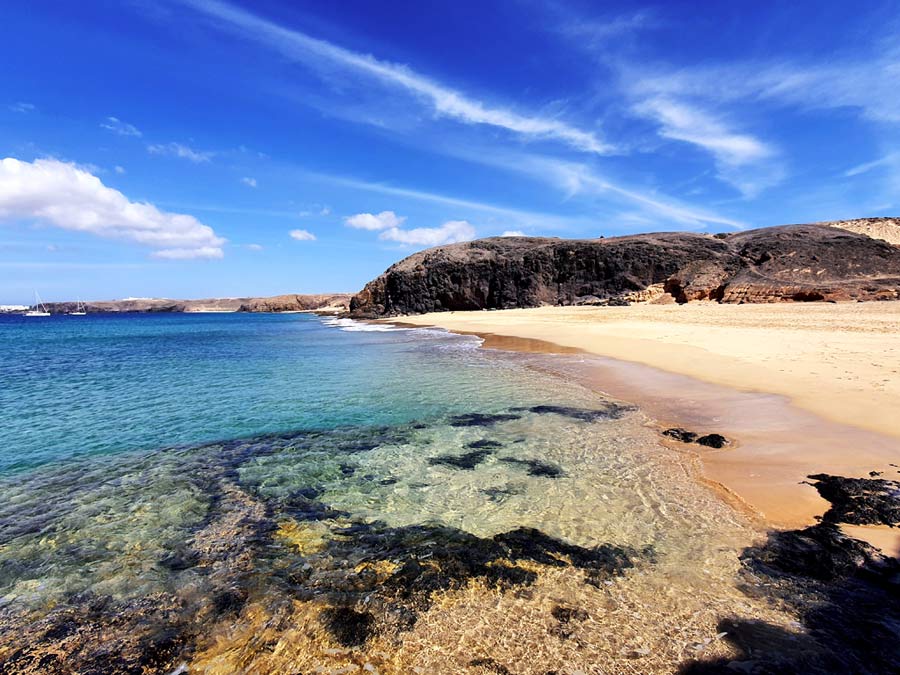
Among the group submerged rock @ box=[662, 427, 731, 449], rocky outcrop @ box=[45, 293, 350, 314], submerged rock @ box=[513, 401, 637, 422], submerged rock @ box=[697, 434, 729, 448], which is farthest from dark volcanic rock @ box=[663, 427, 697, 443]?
rocky outcrop @ box=[45, 293, 350, 314]

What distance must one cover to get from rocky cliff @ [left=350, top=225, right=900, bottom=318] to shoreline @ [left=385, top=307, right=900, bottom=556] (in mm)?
32598

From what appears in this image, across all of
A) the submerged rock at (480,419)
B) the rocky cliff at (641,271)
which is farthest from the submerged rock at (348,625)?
the rocky cliff at (641,271)

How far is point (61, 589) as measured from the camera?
413cm

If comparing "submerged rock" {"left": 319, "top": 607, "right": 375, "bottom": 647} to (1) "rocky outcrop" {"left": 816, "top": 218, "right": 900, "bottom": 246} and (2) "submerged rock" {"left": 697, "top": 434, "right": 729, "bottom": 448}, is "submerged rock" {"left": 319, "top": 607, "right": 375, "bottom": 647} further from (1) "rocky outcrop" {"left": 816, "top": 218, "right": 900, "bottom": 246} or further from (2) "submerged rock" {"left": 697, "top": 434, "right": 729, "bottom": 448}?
(1) "rocky outcrop" {"left": 816, "top": 218, "right": 900, "bottom": 246}

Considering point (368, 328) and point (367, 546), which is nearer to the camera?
point (367, 546)

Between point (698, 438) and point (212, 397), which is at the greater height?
point (698, 438)

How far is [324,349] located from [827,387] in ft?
76.4

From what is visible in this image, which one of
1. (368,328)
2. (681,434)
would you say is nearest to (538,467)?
(681,434)

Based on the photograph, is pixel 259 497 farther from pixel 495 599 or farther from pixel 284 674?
pixel 495 599

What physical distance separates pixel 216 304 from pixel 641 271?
188 metres

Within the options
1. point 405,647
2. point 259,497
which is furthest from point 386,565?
point 259,497

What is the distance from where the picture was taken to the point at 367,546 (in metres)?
4.75

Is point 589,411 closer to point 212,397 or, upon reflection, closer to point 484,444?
point 484,444

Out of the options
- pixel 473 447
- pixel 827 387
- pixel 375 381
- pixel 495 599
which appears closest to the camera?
pixel 495 599
